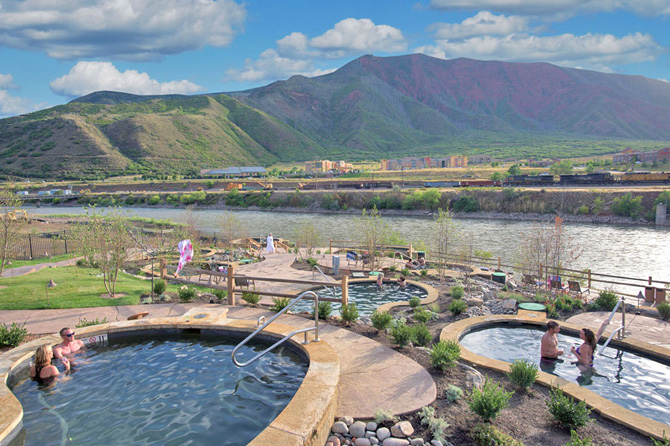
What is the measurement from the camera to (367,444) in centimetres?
502

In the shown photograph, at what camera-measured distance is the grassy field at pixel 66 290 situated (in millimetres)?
11617

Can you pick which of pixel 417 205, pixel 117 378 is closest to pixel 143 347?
pixel 117 378

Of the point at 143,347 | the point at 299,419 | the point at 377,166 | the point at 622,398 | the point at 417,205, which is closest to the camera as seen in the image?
the point at 299,419

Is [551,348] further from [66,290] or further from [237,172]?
[237,172]

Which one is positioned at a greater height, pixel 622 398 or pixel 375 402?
pixel 375 402

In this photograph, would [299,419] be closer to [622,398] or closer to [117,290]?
[622,398]

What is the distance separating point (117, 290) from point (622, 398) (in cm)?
1374

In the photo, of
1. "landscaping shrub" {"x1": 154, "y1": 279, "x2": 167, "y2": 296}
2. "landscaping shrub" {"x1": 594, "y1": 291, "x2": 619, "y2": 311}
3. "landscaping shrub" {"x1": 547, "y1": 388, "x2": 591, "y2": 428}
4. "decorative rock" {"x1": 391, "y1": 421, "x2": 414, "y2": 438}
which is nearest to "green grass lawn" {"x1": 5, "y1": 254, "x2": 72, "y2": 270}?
"landscaping shrub" {"x1": 154, "y1": 279, "x2": 167, "y2": 296}

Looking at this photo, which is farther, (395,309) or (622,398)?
(395,309)

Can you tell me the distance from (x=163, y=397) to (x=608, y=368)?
8600 millimetres

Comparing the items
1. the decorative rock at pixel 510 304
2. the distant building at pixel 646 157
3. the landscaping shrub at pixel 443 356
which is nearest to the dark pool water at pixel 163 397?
the landscaping shrub at pixel 443 356

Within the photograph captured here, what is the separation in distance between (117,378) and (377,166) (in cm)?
12280

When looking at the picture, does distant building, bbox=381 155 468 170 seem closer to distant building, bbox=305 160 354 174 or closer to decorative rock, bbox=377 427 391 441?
distant building, bbox=305 160 354 174

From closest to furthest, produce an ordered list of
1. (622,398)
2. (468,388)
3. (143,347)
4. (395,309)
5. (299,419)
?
(299,419)
(468,388)
(622,398)
(143,347)
(395,309)
